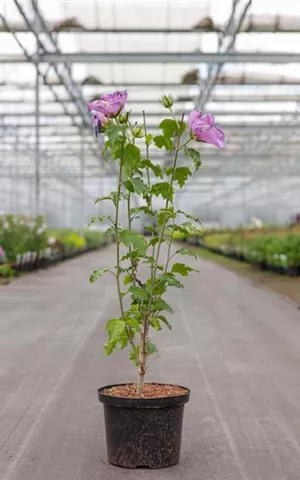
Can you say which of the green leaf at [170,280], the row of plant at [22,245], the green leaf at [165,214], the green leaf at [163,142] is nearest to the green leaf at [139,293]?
the green leaf at [170,280]

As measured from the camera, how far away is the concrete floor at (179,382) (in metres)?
4.59

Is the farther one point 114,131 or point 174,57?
point 174,57

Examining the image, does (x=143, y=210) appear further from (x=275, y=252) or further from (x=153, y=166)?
(x=275, y=252)

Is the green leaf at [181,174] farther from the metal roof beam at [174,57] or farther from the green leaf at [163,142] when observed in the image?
the metal roof beam at [174,57]

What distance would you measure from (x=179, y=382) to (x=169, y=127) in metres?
3.04

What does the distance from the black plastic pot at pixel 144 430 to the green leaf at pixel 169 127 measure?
1360 mm

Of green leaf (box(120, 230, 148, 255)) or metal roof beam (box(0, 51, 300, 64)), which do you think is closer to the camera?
green leaf (box(120, 230, 148, 255))

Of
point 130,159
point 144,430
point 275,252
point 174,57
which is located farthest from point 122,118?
point 275,252

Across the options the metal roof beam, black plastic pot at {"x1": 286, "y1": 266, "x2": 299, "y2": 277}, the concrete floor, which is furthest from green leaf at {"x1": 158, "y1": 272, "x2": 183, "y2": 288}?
black plastic pot at {"x1": 286, "y1": 266, "x2": 299, "y2": 277}

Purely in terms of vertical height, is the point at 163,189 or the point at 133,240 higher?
the point at 163,189

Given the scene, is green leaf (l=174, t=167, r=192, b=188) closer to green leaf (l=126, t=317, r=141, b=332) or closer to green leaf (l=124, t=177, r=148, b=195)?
green leaf (l=124, t=177, r=148, b=195)

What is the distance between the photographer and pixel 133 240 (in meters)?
4.42

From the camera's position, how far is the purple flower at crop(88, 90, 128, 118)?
4406 millimetres

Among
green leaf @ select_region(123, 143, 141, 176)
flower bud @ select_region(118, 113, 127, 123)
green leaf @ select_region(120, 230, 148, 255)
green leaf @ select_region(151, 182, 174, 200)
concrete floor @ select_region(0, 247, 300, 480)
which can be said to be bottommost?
concrete floor @ select_region(0, 247, 300, 480)
